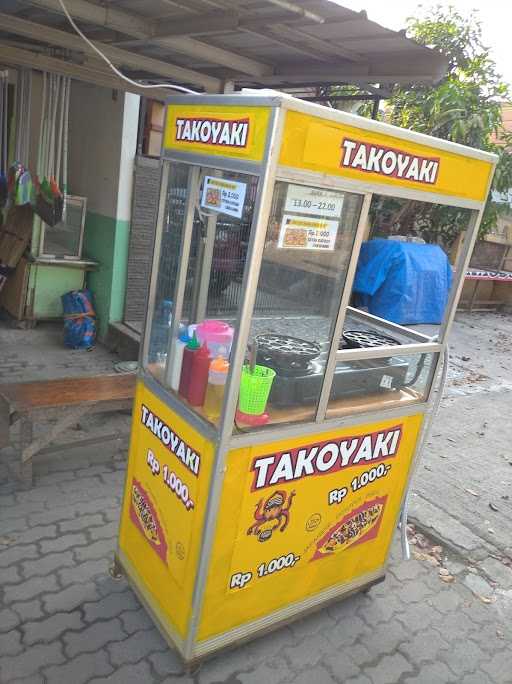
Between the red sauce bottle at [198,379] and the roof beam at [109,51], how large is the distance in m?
2.79

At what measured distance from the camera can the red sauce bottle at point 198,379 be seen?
→ 2332 mm

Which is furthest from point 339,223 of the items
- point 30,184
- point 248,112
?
point 30,184

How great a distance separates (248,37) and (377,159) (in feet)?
7.07

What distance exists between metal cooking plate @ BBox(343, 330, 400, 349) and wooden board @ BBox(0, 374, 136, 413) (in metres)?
1.72

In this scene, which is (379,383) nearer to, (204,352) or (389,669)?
(204,352)

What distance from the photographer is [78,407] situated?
358 centimetres

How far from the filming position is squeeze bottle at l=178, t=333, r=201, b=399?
2365 millimetres

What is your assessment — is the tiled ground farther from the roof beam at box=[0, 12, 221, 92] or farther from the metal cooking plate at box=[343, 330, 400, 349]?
the roof beam at box=[0, 12, 221, 92]

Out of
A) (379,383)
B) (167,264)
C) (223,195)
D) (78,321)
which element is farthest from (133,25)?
(78,321)

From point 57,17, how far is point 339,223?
2984 mm

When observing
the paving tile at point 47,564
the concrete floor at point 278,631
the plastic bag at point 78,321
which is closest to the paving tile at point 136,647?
the concrete floor at point 278,631

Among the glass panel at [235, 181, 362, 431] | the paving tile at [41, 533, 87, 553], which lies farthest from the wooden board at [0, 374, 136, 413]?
the glass panel at [235, 181, 362, 431]

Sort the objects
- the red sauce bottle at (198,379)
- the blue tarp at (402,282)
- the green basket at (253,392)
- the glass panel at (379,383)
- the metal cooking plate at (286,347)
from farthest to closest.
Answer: the blue tarp at (402,282)
the glass panel at (379,383)
the metal cooking plate at (286,347)
the red sauce bottle at (198,379)
the green basket at (253,392)

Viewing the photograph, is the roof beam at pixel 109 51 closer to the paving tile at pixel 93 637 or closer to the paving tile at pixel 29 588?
the paving tile at pixel 29 588
